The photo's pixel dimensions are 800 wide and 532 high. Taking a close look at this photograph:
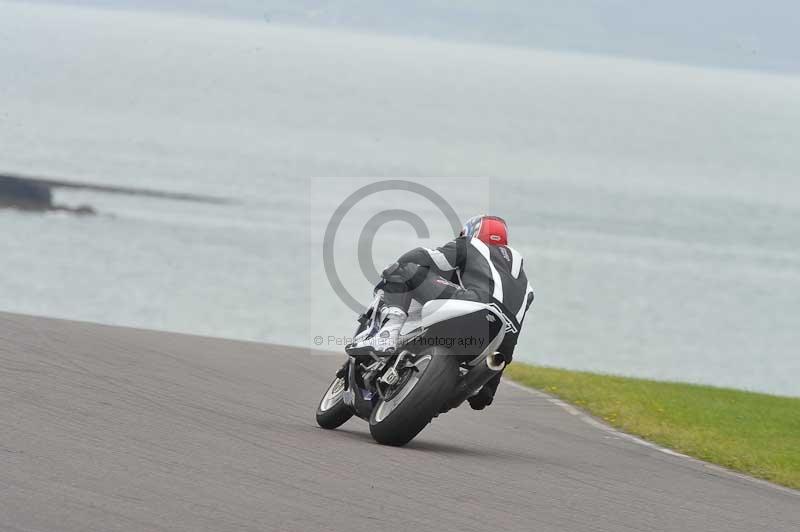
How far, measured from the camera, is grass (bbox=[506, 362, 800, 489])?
1252cm

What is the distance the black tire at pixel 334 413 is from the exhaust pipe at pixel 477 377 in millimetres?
1184

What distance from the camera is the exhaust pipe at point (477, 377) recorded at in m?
9.70

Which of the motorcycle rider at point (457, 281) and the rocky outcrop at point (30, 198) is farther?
the rocky outcrop at point (30, 198)

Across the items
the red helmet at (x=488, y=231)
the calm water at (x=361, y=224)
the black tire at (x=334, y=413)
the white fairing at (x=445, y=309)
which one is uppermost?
the red helmet at (x=488, y=231)

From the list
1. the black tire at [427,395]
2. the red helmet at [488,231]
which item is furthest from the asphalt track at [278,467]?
the red helmet at [488,231]

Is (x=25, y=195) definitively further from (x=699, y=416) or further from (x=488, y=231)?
(x=488, y=231)

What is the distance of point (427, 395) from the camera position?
9.28 metres

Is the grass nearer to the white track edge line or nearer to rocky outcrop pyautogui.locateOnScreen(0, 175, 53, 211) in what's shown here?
the white track edge line

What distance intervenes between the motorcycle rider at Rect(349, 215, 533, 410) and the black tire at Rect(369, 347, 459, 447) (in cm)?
48

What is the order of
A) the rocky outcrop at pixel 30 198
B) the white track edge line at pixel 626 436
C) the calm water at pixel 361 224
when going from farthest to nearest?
1. the rocky outcrop at pixel 30 198
2. the calm water at pixel 361 224
3. the white track edge line at pixel 626 436

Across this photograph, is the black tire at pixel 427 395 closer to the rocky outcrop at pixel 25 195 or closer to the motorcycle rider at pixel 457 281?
the motorcycle rider at pixel 457 281

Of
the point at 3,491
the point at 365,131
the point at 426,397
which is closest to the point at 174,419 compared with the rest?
the point at 426,397

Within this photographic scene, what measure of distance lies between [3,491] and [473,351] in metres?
3.84

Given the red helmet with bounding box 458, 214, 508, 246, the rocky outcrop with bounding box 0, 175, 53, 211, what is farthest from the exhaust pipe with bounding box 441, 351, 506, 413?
the rocky outcrop with bounding box 0, 175, 53, 211
